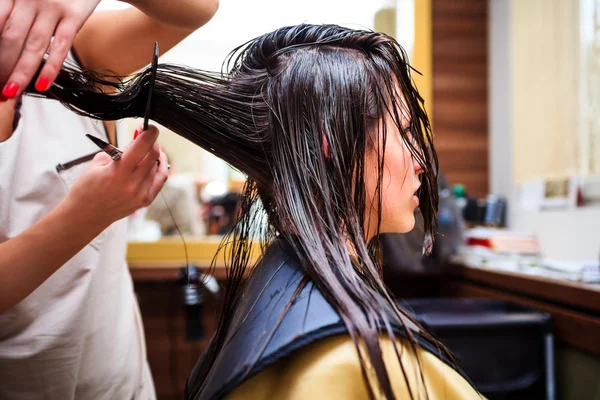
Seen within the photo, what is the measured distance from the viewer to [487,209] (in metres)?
→ 2.96

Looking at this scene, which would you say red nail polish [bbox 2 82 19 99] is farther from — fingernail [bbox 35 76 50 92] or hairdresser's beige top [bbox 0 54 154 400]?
hairdresser's beige top [bbox 0 54 154 400]

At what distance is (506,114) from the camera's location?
3.07 meters

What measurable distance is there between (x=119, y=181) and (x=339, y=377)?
1.25 ft

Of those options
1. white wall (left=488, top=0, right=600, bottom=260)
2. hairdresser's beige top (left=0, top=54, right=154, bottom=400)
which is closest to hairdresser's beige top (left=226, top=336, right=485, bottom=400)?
hairdresser's beige top (left=0, top=54, right=154, bottom=400)

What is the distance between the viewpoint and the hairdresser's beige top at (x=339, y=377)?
1.90ft

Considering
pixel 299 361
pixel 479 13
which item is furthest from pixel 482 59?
pixel 299 361

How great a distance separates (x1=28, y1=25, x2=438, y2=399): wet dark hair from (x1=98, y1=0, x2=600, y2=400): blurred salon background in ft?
1.78

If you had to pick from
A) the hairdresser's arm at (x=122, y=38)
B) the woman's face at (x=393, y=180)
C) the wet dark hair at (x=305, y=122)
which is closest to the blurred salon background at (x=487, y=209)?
the hairdresser's arm at (x=122, y=38)

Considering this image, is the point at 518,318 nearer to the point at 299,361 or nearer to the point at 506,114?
the point at 299,361

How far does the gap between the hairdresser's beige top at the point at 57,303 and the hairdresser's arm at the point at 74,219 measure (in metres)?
0.15

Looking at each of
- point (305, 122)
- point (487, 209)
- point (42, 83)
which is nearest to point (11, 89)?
point (42, 83)

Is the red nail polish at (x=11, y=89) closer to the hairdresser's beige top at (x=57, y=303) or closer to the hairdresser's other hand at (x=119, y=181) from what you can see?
the hairdresser's other hand at (x=119, y=181)

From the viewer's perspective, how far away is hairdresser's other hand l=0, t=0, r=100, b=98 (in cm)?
52

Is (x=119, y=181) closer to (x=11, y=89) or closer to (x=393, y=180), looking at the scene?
(x=11, y=89)
